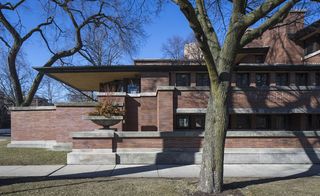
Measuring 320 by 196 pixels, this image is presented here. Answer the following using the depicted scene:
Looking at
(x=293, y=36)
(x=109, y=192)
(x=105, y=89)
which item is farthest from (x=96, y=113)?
(x=293, y=36)

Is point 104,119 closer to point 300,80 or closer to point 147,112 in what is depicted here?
point 147,112

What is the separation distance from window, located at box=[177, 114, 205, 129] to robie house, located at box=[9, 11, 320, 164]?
0.18 feet

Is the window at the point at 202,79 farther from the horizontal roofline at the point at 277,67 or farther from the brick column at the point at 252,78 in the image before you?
the brick column at the point at 252,78

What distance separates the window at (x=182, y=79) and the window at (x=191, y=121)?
174 cm

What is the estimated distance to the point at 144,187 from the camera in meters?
8.66

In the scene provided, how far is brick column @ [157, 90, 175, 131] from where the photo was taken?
16875mm

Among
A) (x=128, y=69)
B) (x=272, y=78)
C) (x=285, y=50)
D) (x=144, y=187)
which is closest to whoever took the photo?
(x=144, y=187)

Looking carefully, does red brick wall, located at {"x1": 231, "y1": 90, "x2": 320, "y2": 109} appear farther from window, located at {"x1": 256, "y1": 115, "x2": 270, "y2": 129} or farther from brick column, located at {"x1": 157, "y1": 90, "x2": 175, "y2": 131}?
brick column, located at {"x1": 157, "y1": 90, "x2": 175, "y2": 131}

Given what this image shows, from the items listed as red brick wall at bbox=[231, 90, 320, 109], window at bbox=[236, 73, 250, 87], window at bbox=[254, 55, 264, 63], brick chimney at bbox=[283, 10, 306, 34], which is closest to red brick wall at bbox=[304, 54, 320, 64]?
brick chimney at bbox=[283, 10, 306, 34]

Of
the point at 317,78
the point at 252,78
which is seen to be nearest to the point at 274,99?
the point at 252,78

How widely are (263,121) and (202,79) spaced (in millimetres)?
4111

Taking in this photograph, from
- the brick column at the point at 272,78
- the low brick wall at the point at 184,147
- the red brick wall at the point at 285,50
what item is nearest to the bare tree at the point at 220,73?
the low brick wall at the point at 184,147

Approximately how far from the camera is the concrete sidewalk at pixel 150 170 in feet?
35.5

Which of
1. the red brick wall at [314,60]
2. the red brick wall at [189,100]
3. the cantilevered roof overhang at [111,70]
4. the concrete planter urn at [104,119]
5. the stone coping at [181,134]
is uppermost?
the red brick wall at [314,60]
